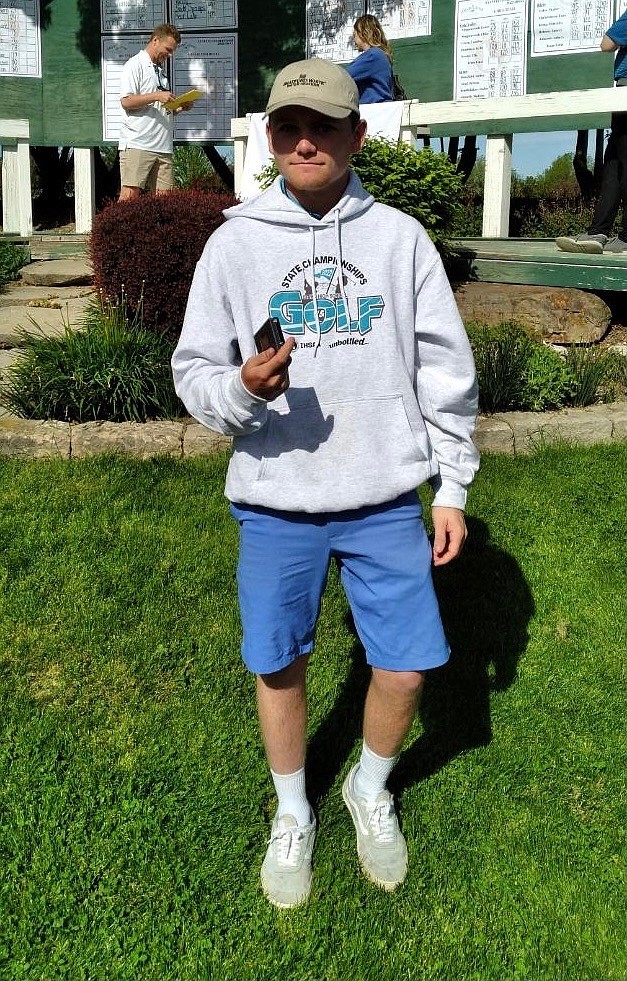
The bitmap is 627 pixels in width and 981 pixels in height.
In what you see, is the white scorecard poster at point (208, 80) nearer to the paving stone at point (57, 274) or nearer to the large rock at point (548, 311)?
the paving stone at point (57, 274)

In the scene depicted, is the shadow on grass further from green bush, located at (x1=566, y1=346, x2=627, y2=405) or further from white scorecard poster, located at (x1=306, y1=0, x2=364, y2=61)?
white scorecard poster, located at (x1=306, y1=0, x2=364, y2=61)

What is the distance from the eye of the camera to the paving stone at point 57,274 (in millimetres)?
9461

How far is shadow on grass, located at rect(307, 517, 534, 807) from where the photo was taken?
307 cm

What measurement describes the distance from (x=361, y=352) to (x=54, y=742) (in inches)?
63.6

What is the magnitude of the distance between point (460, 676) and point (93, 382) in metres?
2.89

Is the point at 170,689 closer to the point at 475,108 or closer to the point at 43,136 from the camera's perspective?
the point at 475,108

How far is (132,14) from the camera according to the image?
38.2 ft

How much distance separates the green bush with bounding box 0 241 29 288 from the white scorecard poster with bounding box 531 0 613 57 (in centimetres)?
569

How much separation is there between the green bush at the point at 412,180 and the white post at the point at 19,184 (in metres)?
5.17

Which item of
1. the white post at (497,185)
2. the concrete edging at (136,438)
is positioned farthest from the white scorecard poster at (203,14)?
the concrete edging at (136,438)

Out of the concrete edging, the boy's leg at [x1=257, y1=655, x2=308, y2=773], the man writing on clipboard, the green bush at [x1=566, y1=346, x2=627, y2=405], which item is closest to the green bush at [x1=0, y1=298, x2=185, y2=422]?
the concrete edging

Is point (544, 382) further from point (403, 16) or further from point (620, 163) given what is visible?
point (403, 16)

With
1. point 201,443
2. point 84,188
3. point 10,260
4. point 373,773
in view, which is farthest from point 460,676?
point 84,188

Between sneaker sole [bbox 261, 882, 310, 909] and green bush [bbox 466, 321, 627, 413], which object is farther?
green bush [bbox 466, 321, 627, 413]
